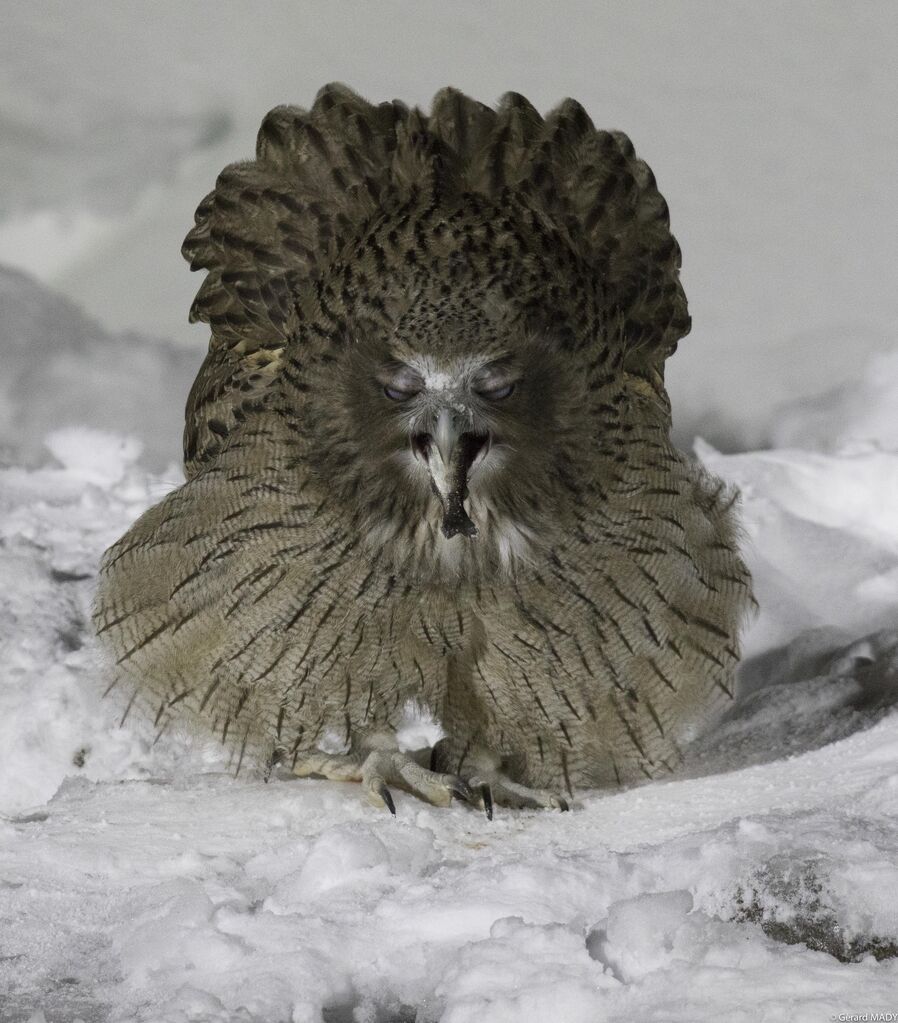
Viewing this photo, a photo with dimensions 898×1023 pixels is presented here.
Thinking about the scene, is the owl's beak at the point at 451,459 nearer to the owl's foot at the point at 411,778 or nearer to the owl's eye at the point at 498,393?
the owl's eye at the point at 498,393

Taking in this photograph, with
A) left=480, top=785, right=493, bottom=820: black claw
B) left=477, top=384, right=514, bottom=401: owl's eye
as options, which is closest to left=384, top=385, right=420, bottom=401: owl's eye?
left=477, top=384, right=514, bottom=401: owl's eye

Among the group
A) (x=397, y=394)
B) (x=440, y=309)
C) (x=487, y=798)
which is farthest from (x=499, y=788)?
(x=440, y=309)

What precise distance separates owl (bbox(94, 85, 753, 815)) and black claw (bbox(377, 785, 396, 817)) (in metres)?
0.03

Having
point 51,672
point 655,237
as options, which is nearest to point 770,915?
point 655,237

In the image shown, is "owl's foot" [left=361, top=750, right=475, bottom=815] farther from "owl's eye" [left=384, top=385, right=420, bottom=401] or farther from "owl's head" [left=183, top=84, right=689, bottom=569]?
"owl's eye" [left=384, top=385, right=420, bottom=401]

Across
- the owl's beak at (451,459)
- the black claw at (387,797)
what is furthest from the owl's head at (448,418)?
the black claw at (387,797)

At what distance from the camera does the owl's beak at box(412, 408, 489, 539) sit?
3.04 meters

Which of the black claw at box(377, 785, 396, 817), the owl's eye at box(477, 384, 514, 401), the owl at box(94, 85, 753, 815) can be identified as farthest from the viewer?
the black claw at box(377, 785, 396, 817)

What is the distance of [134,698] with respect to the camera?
13.8 ft

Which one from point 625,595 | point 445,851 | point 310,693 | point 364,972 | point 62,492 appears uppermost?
point 62,492

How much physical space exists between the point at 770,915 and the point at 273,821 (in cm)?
152

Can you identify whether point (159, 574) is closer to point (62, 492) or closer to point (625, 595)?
point (625, 595)

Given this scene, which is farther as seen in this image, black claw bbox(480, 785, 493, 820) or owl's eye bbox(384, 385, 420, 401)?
black claw bbox(480, 785, 493, 820)

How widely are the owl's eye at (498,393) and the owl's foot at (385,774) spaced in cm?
129
